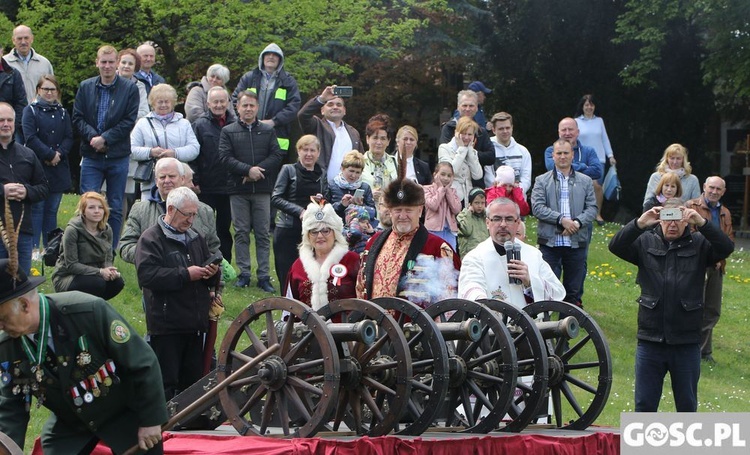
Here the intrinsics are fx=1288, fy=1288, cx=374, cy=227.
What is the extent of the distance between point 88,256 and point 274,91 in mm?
4407

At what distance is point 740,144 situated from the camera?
1182 inches

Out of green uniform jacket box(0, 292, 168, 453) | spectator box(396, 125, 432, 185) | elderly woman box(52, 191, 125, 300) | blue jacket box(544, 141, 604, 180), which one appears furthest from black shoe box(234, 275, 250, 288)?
green uniform jacket box(0, 292, 168, 453)

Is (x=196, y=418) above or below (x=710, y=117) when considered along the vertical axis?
below

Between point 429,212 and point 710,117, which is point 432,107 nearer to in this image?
point 710,117

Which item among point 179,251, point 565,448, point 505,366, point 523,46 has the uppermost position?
point 523,46

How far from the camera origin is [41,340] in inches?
250

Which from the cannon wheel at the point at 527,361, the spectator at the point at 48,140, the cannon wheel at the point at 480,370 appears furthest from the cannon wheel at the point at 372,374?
the spectator at the point at 48,140

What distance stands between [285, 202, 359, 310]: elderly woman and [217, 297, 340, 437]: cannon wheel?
62.3 inches

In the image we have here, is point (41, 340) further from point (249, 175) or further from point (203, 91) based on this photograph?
point (203, 91)

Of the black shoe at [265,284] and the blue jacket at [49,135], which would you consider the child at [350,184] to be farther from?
the blue jacket at [49,135]

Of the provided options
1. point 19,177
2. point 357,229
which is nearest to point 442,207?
point 357,229

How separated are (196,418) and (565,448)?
7.81 ft

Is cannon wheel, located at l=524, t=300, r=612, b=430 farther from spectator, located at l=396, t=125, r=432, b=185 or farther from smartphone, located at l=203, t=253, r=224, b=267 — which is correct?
spectator, located at l=396, t=125, r=432, b=185

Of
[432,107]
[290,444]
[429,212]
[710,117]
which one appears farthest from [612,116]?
[290,444]
